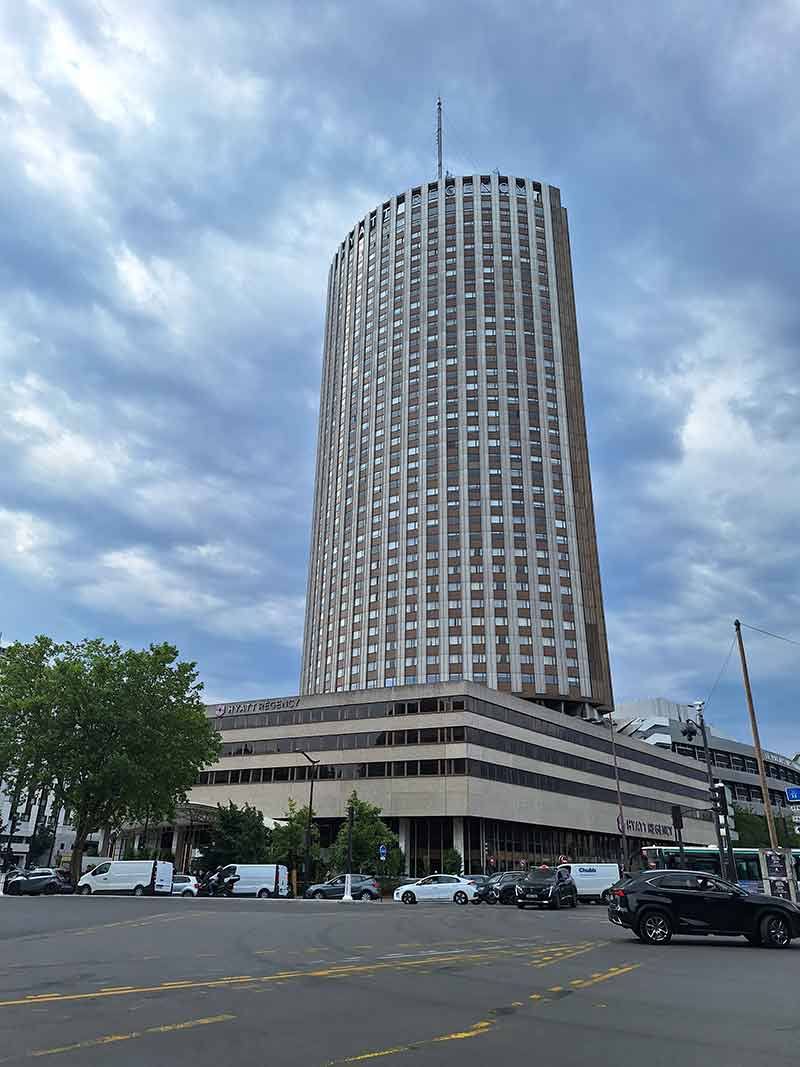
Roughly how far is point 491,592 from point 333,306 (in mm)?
62201

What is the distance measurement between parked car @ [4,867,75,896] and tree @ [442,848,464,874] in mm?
31463

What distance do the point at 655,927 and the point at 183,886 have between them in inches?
1347

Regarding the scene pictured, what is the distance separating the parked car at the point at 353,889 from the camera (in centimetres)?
4497

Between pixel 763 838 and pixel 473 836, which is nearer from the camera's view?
pixel 473 836

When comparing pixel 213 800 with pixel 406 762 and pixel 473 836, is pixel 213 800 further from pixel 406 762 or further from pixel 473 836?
pixel 473 836

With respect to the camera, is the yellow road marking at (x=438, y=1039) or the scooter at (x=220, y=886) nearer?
the yellow road marking at (x=438, y=1039)

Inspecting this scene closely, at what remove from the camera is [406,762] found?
70125mm

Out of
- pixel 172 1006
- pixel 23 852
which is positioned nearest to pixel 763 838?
pixel 23 852

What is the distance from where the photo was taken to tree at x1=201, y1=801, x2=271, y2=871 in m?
56.1

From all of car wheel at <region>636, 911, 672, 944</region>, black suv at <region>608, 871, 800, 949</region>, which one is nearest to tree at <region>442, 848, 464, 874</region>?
car wheel at <region>636, 911, 672, 944</region>

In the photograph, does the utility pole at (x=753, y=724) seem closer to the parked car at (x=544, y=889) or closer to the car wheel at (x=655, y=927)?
the parked car at (x=544, y=889)

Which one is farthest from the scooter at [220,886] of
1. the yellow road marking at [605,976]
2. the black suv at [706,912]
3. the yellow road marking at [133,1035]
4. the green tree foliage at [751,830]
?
the green tree foliage at [751,830]

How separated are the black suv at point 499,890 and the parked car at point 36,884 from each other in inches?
879

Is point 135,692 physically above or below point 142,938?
above
